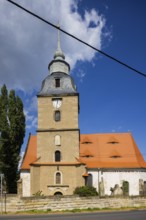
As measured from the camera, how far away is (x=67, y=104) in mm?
36938

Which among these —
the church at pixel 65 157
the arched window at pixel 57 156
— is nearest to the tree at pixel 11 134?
the church at pixel 65 157

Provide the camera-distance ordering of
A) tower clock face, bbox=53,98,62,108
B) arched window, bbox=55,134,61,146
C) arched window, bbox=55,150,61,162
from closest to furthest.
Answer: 1. arched window, bbox=55,150,61,162
2. arched window, bbox=55,134,61,146
3. tower clock face, bbox=53,98,62,108

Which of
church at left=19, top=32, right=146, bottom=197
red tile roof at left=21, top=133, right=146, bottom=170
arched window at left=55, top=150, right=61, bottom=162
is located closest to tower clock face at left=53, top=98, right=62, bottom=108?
church at left=19, top=32, right=146, bottom=197

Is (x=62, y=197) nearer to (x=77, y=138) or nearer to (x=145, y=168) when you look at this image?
(x=77, y=138)

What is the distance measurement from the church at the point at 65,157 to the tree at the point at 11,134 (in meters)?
1.75

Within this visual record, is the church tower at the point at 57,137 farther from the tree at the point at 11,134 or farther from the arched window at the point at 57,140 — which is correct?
the tree at the point at 11,134

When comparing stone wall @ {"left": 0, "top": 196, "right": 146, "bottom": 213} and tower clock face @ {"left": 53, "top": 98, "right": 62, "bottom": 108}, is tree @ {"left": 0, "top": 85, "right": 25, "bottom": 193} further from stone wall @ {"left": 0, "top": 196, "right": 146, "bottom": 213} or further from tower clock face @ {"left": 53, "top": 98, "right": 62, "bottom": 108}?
stone wall @ {"left": 0, "top": 196, "right": 146, "bottom": 213}

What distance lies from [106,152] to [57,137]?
7.39m

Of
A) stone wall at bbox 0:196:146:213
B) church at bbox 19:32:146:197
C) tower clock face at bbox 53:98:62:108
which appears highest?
tower clock face at bbox 53:98:62:108

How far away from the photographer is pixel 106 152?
3900 cm

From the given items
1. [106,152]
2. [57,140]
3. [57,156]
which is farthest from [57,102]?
[106,152]

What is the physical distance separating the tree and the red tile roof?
2.52 m

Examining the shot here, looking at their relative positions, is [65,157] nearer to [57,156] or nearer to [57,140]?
[57,156]

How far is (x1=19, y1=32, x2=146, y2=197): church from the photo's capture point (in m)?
34.4
